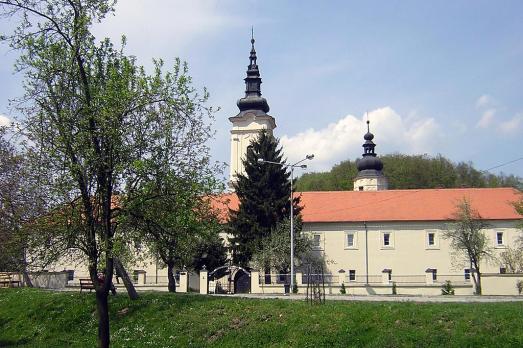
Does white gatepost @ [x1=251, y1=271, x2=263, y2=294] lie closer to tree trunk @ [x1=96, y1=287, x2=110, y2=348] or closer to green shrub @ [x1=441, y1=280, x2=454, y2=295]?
green shrub @ [x1=441, y1=280, x2=454, y2=295]

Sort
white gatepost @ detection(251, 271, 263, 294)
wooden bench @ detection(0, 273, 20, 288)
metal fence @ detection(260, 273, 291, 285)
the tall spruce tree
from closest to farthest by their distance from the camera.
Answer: wooden bench @ detection(0, 273, 20, 288)
white gatepost @ detection(251, 271, 263, 294)
metal fence @ detection(260, 273, 291, 285)
the tall spruce tree

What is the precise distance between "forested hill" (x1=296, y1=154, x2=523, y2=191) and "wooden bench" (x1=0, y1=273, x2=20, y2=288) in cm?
5247

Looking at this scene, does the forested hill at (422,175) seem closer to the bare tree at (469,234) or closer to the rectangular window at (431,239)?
the rectangular window at (431,239)

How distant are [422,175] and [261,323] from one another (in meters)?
72.9

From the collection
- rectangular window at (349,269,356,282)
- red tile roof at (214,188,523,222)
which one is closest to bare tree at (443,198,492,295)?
red tile roof at (214,188,523,222)

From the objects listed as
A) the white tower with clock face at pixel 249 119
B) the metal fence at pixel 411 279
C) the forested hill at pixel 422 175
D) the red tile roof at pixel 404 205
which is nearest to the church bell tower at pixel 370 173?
the forested hill at pixel 422 175

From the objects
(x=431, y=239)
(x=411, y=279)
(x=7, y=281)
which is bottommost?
(x=411, y=279)

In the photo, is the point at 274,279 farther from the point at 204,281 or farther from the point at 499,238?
the point at 499,238

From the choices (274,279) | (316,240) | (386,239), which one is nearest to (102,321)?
(274,279)

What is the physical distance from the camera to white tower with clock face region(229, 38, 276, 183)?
208ft

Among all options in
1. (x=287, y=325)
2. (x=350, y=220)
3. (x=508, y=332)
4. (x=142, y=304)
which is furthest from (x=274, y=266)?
(x=508, y=332)

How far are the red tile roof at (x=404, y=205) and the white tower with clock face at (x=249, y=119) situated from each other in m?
5.38

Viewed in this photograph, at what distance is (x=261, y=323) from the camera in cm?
1977

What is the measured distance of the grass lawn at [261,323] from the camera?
56.3 ft
